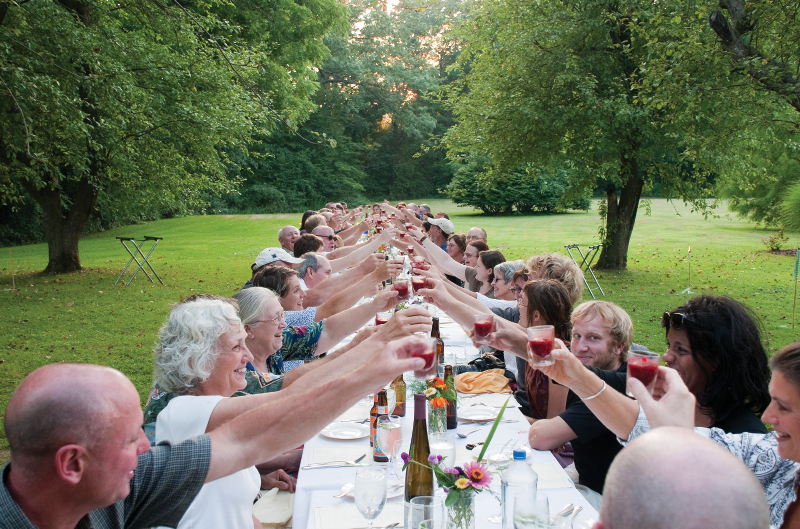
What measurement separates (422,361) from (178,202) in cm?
1440

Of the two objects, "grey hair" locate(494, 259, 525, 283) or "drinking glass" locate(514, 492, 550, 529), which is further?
"grey hair" locate(494, 259, 525, 283)

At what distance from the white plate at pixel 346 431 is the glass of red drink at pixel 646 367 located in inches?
59.1

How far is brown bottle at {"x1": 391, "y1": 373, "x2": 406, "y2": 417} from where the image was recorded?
3.34m

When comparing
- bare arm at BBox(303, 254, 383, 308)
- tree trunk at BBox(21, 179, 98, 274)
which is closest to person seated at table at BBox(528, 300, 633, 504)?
bare arm at BBox(303, 254, 383, 308)

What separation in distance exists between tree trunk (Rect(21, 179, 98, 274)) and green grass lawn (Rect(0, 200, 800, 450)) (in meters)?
0.64

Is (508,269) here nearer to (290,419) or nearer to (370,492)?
(370,492)

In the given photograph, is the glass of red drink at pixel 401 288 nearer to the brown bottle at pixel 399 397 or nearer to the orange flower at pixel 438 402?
the brown bottle at pixel 399 397

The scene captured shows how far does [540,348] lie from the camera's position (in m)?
2.47

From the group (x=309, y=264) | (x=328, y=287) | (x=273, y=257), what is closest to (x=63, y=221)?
(x=273, y=257)

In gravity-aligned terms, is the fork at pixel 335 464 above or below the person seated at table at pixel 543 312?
below

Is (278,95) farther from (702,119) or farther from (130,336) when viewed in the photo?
(702,119)

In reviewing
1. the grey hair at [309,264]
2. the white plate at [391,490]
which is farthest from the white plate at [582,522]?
the grey hair at [309,264]

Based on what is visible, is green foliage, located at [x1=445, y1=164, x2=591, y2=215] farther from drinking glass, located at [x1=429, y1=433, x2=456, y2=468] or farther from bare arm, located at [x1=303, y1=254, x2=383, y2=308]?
drinking glass, located at [x1=429, y1=433, x2=456, y2=468]

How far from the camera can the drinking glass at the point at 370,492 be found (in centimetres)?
210
